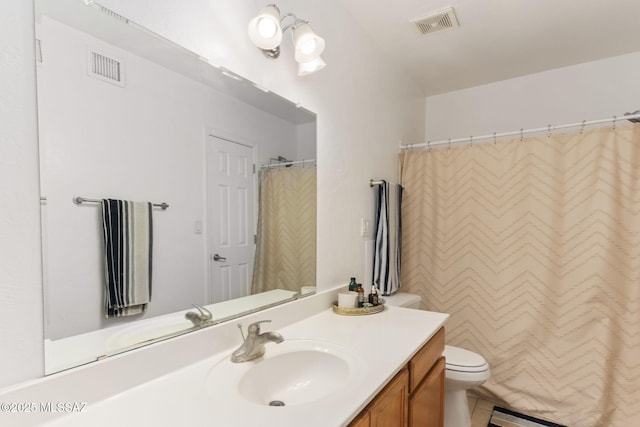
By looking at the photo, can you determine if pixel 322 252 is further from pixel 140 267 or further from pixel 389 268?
pixel 140 267

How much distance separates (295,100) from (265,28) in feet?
1.15

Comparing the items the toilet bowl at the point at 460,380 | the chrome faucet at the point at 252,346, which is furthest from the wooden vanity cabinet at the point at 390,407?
the toilet bowl at the point at 460,380

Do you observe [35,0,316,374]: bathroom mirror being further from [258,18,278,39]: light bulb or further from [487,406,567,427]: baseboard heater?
[487,406,567,427]: baseboard heater

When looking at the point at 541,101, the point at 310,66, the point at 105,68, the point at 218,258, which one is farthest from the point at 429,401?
the point at 541,101

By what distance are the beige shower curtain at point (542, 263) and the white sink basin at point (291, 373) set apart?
60.2 inches

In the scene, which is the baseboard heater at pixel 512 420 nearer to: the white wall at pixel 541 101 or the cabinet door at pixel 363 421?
the cabinet door at pixel 363 421

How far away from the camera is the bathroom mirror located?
2.45 feet

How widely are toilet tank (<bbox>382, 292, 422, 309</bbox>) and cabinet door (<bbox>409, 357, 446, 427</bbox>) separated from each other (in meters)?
0.61

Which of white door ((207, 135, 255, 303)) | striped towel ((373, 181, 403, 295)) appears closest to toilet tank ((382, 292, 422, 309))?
striped towel ((373, 181, 403, 295))

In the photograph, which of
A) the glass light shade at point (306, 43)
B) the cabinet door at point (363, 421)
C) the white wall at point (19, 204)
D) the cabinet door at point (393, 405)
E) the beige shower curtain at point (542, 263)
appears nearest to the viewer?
the white wall at point (19, 204)

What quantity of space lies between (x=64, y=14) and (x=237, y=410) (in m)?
1.00

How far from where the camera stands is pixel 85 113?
0.80 m

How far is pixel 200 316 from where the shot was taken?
1062mm

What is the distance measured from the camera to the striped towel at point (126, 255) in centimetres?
85
